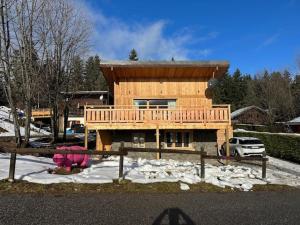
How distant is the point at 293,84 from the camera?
70500 millimetres

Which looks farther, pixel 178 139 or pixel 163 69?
pixel 178 139

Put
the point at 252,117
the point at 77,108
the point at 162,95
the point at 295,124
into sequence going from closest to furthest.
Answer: the point at 162,95, the point at 295,124, the point at 77,108, the point at 252,117

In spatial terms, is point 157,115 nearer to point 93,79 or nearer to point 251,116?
point 251,116

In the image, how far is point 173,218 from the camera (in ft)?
22.5

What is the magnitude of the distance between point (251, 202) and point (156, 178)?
333 centimetres

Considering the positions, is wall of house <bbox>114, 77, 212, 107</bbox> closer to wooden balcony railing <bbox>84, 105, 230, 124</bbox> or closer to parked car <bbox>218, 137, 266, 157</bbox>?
wooden balcony railing <bbox>84, 105, 230, 124</bbox>

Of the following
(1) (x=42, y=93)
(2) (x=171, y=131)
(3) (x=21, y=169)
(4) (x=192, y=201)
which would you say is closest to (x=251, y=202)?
(4) (x=192, y=201)

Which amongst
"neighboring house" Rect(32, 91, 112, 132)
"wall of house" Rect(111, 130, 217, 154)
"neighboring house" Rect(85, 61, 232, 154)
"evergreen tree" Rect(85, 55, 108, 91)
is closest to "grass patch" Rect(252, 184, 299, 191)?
"neighboring house" Rect(85, 61, 232, 154)

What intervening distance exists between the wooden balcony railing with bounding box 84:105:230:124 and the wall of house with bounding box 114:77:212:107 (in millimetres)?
2477

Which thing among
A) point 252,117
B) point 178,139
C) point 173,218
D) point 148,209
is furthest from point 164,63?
point 252,117

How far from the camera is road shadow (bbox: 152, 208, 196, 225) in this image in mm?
6531

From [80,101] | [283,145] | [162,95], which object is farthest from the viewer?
[80,101]

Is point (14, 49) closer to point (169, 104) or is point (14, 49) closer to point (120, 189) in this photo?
point (169, 104)

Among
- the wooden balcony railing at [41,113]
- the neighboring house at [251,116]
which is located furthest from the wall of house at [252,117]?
the wooden balcony railing at [41,113]
